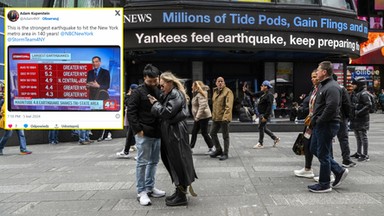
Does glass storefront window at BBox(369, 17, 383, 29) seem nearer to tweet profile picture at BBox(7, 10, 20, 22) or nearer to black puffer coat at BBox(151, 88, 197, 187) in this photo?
black puffer coat at BBox(151, 88, 197, 187)

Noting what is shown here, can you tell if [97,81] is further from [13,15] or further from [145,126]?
[145,126]

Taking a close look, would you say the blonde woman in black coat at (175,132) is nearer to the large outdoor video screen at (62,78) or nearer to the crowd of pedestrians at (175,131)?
the crowd of pedestrians at (175,131)

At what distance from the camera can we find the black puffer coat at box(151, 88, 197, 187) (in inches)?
179

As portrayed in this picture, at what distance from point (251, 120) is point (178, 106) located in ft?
37.3

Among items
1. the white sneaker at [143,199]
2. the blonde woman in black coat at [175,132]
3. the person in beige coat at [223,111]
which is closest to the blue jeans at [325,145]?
the blonde woman in black coat at [175,132]

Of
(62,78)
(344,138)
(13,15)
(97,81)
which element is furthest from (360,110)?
(13,15)

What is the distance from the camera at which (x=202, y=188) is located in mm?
5723

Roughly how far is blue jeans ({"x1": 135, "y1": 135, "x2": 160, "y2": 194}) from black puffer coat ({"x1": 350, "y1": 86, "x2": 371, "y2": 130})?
4.87 meters

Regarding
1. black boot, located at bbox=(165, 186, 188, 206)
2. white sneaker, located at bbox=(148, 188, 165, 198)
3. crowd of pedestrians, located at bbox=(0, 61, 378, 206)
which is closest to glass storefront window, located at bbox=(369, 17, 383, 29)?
crowd of pedestrians, located at bbox=(0, 61, 378, 206)

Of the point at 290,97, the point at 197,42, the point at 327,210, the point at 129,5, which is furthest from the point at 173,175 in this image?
the point at 290,97

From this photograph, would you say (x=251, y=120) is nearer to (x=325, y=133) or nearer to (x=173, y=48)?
(x=173, y=48)

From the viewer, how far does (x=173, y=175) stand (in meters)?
4.70

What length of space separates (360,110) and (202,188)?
13.9 feet

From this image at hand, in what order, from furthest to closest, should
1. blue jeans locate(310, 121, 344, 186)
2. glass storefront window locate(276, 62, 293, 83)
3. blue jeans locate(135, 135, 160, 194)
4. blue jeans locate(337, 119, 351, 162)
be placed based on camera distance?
glass storefront window locate(276, 62, 293, 83) < blue jeans locate(337, 119, 351, 162) < blue jeans locate(310, 121, 344, 186) < blue jeans locate(135, 135, 160, 194)
